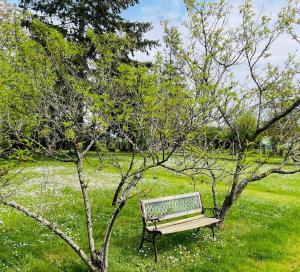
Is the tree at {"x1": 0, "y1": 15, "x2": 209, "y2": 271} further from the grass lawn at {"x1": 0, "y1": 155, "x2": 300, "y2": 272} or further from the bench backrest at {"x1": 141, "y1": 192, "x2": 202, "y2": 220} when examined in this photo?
the bench backrest at {"x1": 141, "y1": 192, "x2": 202, "y2": 220}

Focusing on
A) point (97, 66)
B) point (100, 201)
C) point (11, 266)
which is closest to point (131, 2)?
point (100, 201)

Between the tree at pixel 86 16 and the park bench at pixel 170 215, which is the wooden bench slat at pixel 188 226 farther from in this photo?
the tree at pixel 86 16

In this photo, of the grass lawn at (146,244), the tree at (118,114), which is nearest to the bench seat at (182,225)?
the grass lawn at (146,244)

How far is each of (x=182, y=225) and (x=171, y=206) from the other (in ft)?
2.92

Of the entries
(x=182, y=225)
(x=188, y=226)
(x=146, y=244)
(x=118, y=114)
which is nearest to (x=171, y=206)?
(x=182, y=225)

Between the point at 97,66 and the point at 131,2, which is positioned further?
the point at 131,2

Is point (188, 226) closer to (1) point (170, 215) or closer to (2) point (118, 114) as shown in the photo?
(1) point (170, 215)

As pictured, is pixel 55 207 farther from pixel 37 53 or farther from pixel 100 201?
pixel 37 53

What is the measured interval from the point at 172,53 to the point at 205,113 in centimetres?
554

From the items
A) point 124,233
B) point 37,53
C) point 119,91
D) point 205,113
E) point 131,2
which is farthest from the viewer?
point 131,2

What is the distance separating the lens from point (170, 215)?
35.3ft

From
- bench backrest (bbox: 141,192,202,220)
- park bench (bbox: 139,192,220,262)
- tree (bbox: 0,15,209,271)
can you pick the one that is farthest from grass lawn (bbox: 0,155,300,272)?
tree (bbox: 0,15,209,271)

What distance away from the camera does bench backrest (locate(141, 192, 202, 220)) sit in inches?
398

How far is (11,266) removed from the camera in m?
8.29
